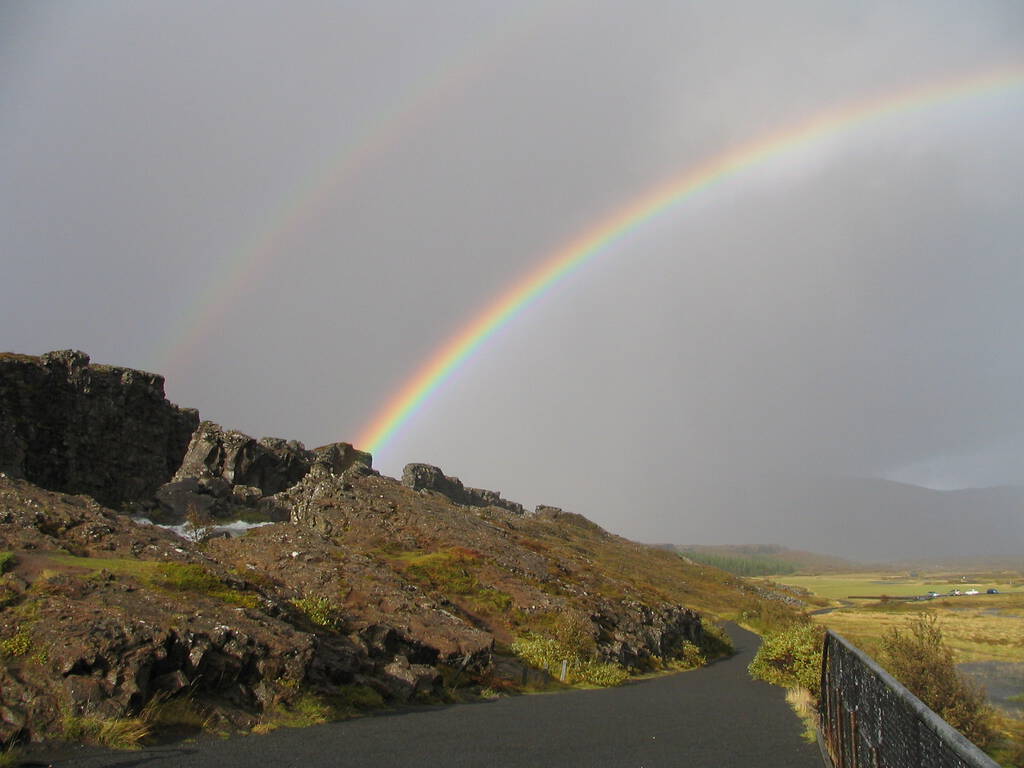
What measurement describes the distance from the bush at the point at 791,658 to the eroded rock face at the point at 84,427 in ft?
253

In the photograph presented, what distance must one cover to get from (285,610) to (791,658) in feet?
104

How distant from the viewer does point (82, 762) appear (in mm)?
13414

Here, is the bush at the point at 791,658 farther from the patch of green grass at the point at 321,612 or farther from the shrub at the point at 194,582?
the shrub at the point at 194,582

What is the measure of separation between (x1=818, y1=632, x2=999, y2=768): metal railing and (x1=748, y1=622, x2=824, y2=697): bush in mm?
23936

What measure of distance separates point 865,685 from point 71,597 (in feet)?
63.5

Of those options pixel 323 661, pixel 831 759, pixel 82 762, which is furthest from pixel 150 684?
pixel 831 759

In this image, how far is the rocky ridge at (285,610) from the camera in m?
16.3

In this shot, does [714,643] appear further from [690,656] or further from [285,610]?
[285,610]

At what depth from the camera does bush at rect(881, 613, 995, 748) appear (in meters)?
27.0

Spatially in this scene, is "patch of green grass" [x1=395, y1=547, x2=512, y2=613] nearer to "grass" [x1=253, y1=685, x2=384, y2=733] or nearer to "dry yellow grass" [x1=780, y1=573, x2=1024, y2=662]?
"grass" [x1=253, y1=685, x2=384, y2=733]

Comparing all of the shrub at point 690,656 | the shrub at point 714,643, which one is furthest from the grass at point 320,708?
the shrub at point 714,643

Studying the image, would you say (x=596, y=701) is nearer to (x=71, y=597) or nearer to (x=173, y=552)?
(x=173, y=552)

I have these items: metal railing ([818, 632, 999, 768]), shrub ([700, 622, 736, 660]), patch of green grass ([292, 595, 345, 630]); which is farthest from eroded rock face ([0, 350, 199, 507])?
metal railing ([818, 632, 999, 768])

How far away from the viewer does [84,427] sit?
87250 mm
